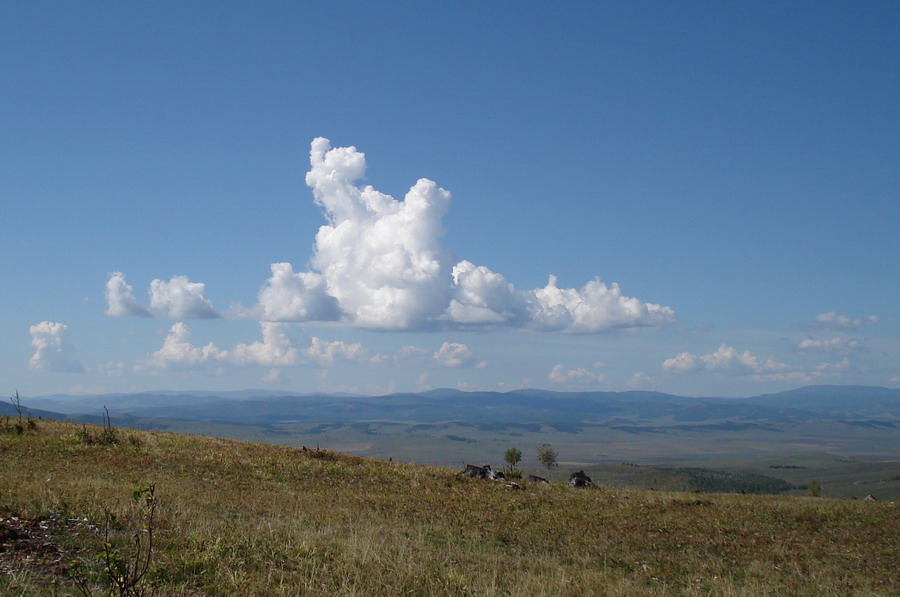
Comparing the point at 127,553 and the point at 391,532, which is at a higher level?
the point at 127,553

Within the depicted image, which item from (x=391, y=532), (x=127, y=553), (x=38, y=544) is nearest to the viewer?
(x=127, y=553)

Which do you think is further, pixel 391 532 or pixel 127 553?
pixel 391 532

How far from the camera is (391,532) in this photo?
17.4 meters

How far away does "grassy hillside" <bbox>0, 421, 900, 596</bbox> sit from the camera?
11.8 meters

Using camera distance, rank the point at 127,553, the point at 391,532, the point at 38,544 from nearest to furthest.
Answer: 1. the point at 127,553
2. the point at 38,544
3. the point at 391,532

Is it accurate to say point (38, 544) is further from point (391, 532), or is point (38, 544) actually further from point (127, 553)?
point (391, 532)

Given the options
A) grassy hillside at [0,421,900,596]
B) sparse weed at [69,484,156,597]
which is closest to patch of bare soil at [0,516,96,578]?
grassy hillside at [0,421,900,596]

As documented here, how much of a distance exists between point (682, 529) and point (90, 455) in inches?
984

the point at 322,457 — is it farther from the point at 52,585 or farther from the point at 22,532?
the point at 52,585

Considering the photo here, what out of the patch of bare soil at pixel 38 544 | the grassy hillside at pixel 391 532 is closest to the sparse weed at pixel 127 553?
the grassy hillside at pixel 391 532

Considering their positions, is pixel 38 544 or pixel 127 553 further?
pixel 38 544

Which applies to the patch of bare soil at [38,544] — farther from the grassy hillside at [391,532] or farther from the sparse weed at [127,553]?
the sparse weed at [127,553]

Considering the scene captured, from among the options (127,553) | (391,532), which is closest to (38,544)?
(127,553)

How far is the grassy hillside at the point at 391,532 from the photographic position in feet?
38.6
